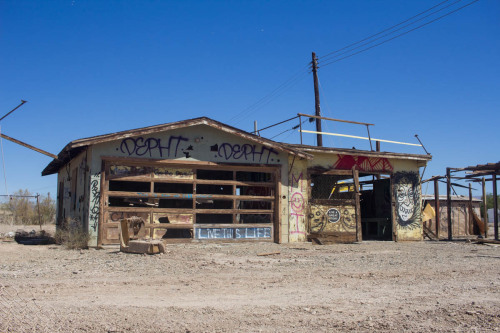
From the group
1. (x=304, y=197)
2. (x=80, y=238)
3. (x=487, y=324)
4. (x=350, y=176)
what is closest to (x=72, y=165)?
(x=80, y=238)

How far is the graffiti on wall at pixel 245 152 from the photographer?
48.6 ft

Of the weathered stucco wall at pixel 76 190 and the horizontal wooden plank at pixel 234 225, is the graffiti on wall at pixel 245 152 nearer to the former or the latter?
the horizontal wooden plank at pixel 234 225

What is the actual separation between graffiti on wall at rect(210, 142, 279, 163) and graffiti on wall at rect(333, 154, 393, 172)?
2.99m

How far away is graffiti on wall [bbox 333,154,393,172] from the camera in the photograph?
56.0ft

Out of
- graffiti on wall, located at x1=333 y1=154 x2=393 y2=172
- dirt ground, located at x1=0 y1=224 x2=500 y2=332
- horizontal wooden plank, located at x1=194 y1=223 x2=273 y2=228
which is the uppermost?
graffiti on wall, located at x1=333 y1=154 x2=393 y2=172

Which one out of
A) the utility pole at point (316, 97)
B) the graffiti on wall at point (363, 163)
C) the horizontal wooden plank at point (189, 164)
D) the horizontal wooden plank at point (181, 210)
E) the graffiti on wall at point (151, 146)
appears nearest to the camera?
the horizontal wooden plank at point (181, 210)

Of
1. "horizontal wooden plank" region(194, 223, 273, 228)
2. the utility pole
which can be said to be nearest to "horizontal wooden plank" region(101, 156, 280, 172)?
"horizontal wooden plank" region(194, 223, 273, 228)

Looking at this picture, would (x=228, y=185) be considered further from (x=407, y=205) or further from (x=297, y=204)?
(x=407, y=205)

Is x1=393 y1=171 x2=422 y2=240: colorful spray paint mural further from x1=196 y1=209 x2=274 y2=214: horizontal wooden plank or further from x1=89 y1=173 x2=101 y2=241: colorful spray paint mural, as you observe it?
x1=89 y1=173 x2=101 y2=241: colorful spray paint mural

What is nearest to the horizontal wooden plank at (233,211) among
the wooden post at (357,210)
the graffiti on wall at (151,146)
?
the graffiti on wall at (151,146)

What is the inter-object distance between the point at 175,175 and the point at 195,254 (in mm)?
3580

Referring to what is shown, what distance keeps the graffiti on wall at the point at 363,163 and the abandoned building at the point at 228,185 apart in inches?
1.5

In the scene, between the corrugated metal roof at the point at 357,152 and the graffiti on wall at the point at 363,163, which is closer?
the corrugated metal roof at the point at 357,152

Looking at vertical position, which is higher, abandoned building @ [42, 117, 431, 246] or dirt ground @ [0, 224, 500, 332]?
abandoned building @ [42, 117, 431, 246]
